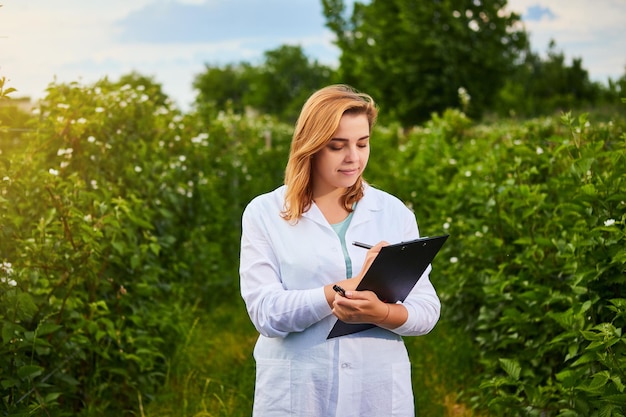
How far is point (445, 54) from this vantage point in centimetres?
3866

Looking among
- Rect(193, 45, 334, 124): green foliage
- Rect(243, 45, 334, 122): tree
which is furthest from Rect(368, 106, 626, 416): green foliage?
Rect(243, 45, 334, 122): tree

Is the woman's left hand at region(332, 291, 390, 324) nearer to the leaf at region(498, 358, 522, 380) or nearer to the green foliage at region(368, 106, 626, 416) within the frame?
the green foliage at region(368, 106, 626, 416)

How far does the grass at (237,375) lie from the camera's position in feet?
16.0

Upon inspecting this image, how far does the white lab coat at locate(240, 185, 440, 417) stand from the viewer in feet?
8.52

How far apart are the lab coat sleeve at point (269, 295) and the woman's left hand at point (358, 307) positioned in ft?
0.31

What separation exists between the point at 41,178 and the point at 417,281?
268cm

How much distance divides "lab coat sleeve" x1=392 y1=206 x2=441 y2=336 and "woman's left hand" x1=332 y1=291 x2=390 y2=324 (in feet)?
0.49

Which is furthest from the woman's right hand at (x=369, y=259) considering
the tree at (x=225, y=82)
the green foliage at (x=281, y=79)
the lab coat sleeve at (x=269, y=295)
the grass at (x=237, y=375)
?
the tree at (x=225, y=82)

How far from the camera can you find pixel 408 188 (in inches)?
358

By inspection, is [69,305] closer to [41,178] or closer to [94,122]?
[41,178]

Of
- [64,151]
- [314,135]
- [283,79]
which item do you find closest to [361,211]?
[314,135]

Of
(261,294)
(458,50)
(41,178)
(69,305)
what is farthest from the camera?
(458,50)

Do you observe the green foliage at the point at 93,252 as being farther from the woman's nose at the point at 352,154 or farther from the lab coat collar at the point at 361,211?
the woman's nose at the point at 352,154

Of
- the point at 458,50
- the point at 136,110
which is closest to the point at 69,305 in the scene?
the point at 136,110
